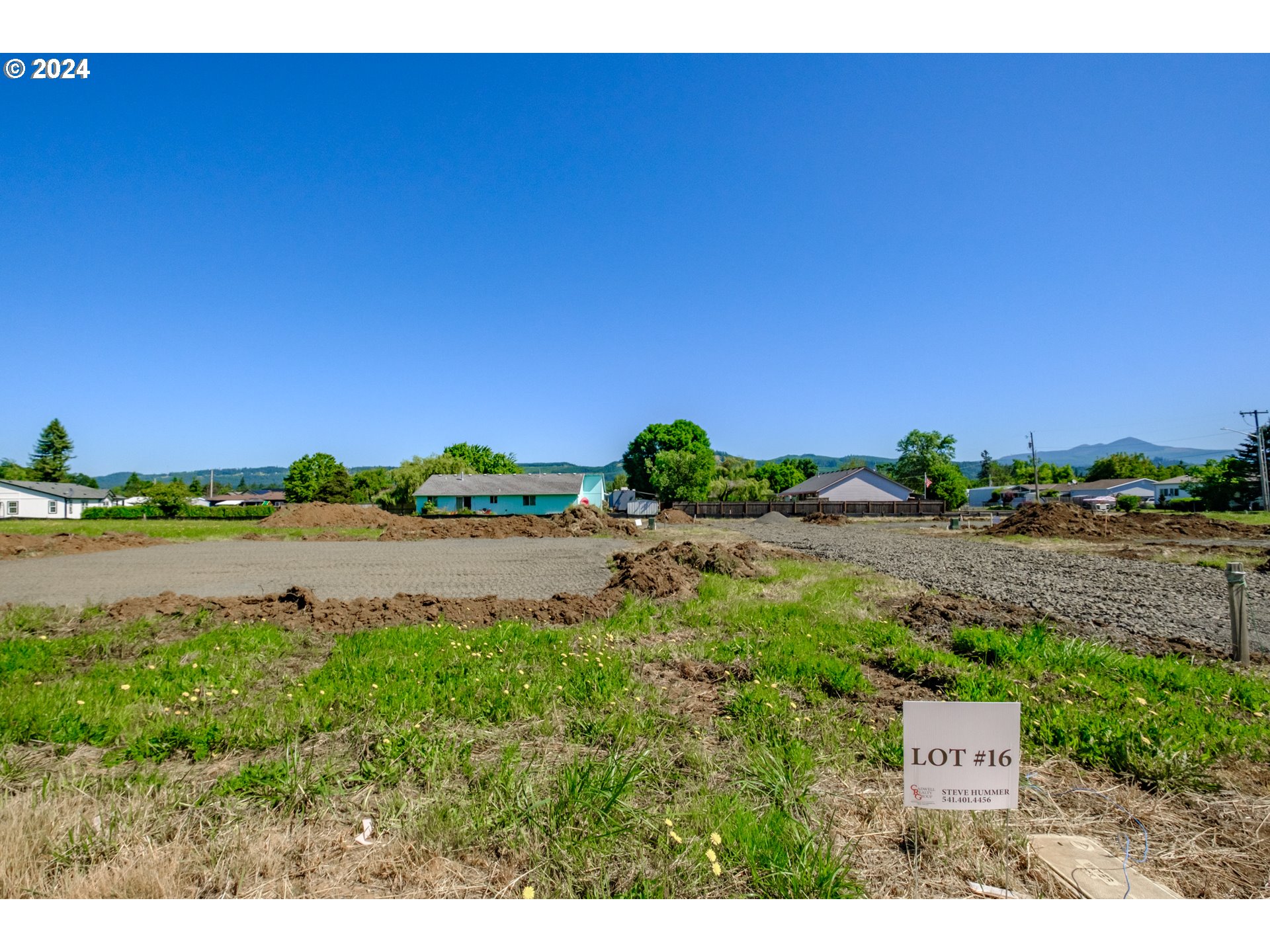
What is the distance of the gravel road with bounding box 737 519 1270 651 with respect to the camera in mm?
9078

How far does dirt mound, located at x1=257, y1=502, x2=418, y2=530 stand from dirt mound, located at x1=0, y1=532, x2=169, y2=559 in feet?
40.1

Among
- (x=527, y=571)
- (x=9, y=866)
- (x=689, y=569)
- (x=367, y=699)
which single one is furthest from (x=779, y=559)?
(x=9, y=866)

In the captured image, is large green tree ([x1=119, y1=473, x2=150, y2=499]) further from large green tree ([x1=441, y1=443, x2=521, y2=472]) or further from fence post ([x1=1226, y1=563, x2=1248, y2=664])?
fence post ([x1=1226, y1=563, x2=1248, y2=664])

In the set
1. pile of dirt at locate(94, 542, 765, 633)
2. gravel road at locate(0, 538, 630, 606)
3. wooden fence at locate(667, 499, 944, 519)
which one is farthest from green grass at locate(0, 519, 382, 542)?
wooden fence at locate(667, 499, 944, 519)

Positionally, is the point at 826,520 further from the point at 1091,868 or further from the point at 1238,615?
the point at 1091,868

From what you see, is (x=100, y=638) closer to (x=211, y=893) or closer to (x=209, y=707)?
(x=209, y=707)

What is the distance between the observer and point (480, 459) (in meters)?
82.6

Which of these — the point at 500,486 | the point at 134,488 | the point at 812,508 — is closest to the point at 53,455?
the point at 134,488

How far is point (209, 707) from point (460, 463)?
70.7 m

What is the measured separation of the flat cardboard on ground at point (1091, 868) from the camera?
2891mm

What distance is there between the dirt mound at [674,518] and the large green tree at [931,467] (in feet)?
154

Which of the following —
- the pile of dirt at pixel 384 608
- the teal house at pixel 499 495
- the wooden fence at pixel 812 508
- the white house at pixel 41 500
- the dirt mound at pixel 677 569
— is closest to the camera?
the pile of dirt at pixel 384 608

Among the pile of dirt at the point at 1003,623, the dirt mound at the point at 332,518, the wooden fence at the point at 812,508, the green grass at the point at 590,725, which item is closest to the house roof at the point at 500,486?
the dirt mound at the point at 332,518

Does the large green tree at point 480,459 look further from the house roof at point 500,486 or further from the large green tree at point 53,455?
the large green tree at point 53,455
